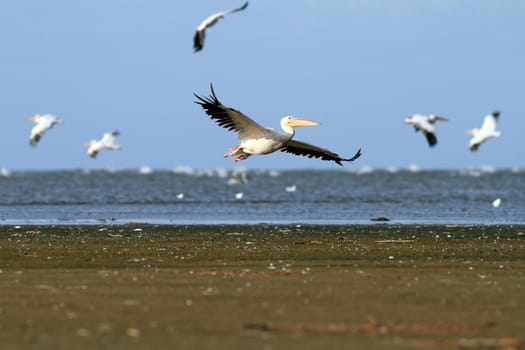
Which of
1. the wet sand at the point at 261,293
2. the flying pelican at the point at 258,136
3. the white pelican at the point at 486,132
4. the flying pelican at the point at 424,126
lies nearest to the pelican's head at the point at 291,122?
the flying pelican at the point at 258,136

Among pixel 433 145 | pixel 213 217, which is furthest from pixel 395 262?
pixel 433 145

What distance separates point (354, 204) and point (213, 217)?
34.6 ft

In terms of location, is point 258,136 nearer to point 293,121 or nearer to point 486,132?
point 293,121

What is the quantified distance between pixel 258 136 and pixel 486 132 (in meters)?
18.0

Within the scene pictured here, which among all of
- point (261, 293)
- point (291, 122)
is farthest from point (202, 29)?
point (261, 293)

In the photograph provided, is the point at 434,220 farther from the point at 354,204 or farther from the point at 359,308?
the point at 359,308

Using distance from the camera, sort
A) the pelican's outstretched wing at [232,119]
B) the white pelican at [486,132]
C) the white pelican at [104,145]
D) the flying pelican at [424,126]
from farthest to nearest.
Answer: the white pelican at [104,145] → the white pelican at [486,132] → the flying pelican at [424,126] → the pelican's outstretched wing at [232,119]

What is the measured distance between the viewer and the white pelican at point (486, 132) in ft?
122

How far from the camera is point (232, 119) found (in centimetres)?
2061

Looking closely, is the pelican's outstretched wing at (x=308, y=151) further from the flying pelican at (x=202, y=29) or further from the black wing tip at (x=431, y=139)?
the black wing tip at (x=431, y=139)

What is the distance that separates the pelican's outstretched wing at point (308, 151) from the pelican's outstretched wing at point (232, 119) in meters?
1.09

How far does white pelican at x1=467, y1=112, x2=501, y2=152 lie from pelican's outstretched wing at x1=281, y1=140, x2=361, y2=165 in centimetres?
1555

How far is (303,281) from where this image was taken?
13.1 meters

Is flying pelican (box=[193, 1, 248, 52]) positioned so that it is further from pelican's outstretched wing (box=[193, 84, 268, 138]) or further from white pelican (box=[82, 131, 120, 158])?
white pelican (box=[82, 131, 120, 158])
